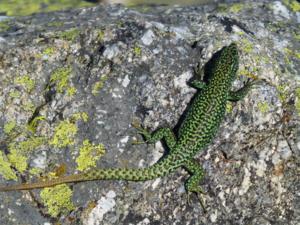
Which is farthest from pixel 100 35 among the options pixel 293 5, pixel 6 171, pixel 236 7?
pixel 293 5

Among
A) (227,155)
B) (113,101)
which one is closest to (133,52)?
(113,101)

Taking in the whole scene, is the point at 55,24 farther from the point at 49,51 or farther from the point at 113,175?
the point at 113,175

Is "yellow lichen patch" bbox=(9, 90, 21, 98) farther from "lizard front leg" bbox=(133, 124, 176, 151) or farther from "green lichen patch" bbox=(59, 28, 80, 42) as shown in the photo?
"lizard front leg" bbox=(133, 124, 176, 151)

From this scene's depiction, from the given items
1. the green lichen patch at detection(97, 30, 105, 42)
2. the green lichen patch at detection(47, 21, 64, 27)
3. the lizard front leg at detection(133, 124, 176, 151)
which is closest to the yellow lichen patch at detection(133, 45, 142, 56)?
the green lichen patch at detection(97, 30, 105, 42)

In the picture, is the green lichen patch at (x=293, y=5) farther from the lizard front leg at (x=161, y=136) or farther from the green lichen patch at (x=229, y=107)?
the lizard front leg at (x=161, y=136)

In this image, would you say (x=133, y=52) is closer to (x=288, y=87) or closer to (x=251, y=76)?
(x=251, y=76)

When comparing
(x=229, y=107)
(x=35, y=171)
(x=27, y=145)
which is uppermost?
(x=229, y=107)

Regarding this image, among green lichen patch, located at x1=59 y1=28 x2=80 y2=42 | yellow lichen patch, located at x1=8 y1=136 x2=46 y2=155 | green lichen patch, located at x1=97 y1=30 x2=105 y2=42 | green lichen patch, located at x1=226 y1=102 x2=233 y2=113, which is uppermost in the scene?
green lichen patch, located at x1=97 y1=30 x2=105 y2=42
